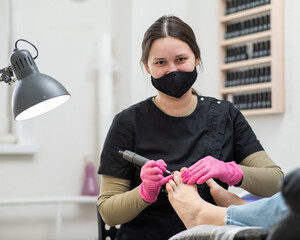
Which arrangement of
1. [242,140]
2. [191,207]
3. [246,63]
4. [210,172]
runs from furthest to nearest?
[246,63] < [242,140] < [210,172] < [191,207]

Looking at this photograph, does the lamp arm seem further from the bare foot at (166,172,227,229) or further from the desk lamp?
the bare foot at (166,172,227,229)

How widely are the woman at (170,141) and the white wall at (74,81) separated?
1316 millimetres

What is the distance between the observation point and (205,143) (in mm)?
1573

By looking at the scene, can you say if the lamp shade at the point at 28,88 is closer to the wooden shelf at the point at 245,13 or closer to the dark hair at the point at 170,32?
the dark hair at the point at 170,32

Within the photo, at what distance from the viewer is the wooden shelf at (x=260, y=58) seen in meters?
2.45

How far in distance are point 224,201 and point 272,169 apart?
0.22m

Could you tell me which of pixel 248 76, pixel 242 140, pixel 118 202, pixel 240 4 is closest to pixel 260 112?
pixel 248 76

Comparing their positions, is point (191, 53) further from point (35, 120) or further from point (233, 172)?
point (35, 120)

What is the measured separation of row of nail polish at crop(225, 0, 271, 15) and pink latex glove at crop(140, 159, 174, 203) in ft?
4.93

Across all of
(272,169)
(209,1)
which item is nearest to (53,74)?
(209,1)

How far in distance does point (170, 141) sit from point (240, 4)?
1.41 meters

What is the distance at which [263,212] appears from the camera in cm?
90

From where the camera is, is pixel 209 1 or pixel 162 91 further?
pixel 209 1

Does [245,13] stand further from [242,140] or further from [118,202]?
[118,202]
